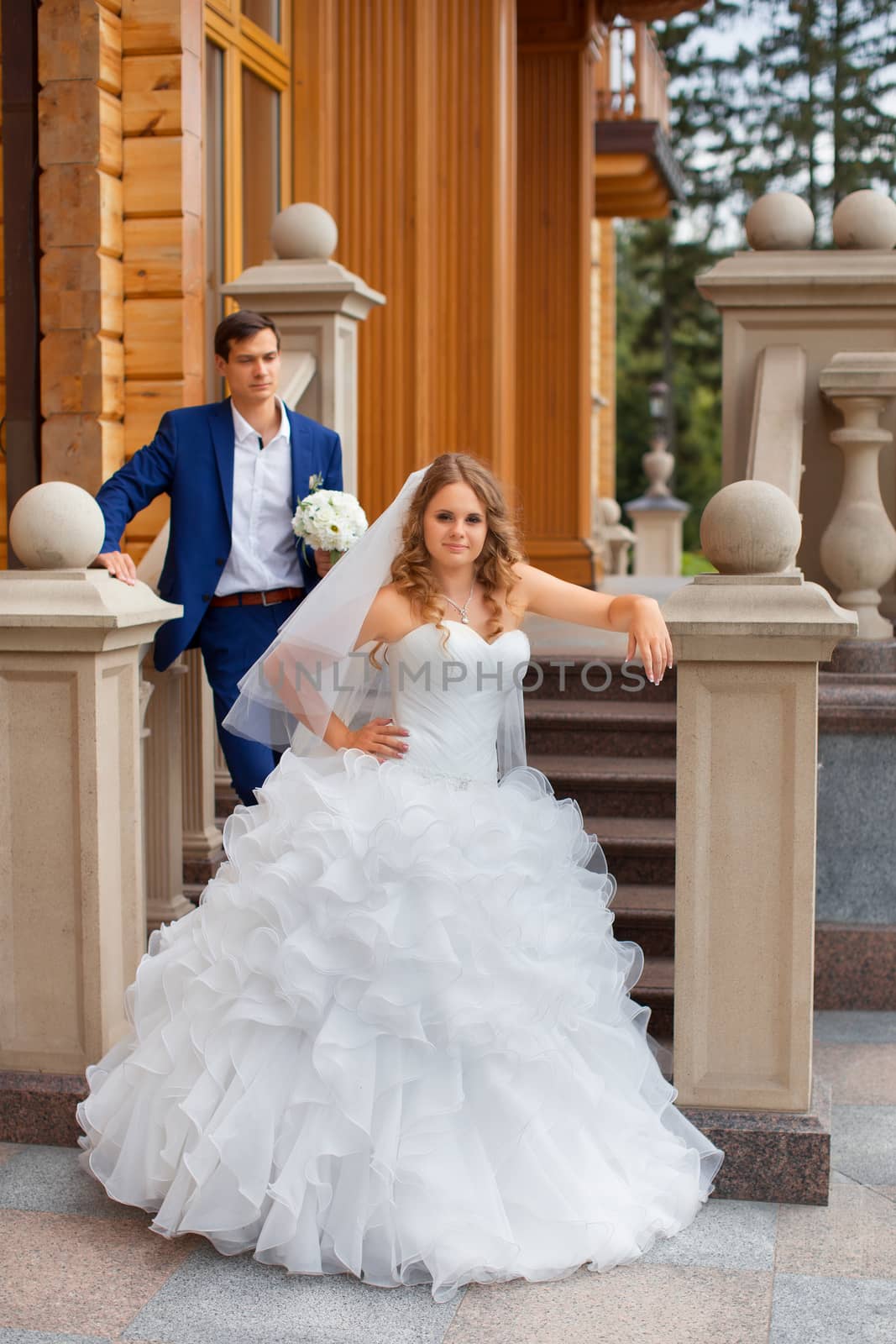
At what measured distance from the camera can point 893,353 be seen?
5059mm

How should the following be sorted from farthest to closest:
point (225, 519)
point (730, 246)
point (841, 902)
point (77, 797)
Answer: point (730, 246) < point (841, 902) < point (225, 519) < point (77, 797)

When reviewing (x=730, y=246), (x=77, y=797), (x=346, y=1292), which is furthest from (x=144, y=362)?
(x=730, y=246)

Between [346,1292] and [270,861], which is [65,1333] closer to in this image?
[346,1292]

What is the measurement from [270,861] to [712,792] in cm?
99

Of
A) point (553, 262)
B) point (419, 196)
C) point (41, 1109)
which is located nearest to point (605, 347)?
point (553, 262)

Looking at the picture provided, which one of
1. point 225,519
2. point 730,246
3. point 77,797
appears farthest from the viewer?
point 730,246

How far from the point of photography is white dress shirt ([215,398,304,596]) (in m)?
4.38

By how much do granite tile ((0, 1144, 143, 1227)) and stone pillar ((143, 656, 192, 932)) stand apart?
1030 mm

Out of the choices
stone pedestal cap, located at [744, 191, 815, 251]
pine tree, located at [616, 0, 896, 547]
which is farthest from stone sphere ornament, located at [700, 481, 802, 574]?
pine tree, located at [616, 0, 896, 547]

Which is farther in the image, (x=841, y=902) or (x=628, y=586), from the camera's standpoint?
(x=628, y=586)

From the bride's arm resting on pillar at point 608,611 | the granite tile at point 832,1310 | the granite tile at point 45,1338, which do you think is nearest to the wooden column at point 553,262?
the bride's arm resting on pillar at point 608,611

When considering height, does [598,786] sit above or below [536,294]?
below

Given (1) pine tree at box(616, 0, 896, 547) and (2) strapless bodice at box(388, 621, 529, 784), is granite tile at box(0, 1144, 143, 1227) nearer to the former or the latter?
(2) strapless bodice at box(388, 621, 529, 784)

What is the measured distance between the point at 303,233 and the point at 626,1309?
3928 mm
